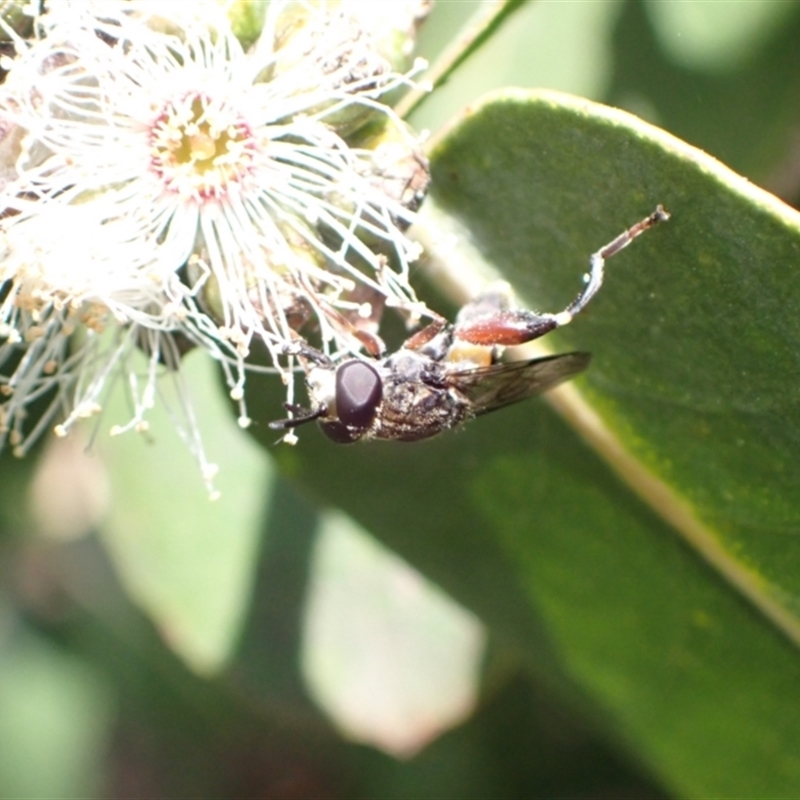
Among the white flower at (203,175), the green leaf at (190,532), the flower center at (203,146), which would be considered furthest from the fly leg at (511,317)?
the green leaf at (190,532)

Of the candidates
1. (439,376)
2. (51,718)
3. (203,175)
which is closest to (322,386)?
(439,376)

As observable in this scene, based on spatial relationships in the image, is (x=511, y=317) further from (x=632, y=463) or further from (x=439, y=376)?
(x=632, y=463)

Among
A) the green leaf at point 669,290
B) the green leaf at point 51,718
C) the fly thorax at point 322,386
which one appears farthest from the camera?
the green leaf at point 51,718

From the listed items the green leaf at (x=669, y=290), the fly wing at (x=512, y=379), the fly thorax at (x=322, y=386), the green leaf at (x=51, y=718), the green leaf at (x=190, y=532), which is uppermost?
the green leaf at (x=669, y=290)

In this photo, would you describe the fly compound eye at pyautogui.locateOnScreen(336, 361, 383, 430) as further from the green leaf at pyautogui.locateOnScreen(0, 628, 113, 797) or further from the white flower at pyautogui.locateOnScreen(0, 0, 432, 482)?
the green leaf at pyautogui.locateOnScreen(0, 628, 113, 797)

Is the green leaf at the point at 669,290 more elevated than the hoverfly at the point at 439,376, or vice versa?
the green leaf at the point at 669,290

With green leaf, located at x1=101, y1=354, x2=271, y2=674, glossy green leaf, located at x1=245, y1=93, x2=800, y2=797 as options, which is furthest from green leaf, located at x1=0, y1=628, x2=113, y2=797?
glossy green leaf, located at x1=245, y1=93, x2=800, y2=797

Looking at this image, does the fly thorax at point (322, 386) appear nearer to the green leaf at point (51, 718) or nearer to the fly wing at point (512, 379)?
the fly wing at point (512, 379)

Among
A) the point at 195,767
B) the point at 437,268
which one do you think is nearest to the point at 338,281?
the point at 437,268
